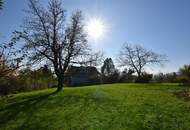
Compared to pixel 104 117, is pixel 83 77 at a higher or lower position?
higher

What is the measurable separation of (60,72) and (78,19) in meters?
7.51

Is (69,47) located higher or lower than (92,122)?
higher

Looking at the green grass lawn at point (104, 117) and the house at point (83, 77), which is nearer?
the green grass lawn at point (104, 117)

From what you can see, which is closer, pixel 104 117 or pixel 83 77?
pixel 104 117

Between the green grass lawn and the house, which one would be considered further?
the house

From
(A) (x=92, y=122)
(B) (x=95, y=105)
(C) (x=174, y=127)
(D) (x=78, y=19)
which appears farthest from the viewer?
(D) (x=78, y=19)

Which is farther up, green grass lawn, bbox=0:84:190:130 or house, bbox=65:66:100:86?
house, bbox=65:66:100:86

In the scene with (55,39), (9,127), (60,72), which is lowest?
(9,127)

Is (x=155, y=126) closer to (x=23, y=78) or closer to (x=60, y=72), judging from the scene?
(x=23, y=78)

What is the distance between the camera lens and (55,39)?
94.7ft

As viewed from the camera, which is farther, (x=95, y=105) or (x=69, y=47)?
Answer: (x=69, y=47)

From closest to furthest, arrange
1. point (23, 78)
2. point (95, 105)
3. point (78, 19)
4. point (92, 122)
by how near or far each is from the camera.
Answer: point (23, 78)
point (92, 122)
point (95, 105)
point (78, 19)

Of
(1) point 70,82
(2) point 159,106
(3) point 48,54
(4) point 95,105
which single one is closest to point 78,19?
(3) point 48,54

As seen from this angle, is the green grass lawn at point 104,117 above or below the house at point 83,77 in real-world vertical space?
below
